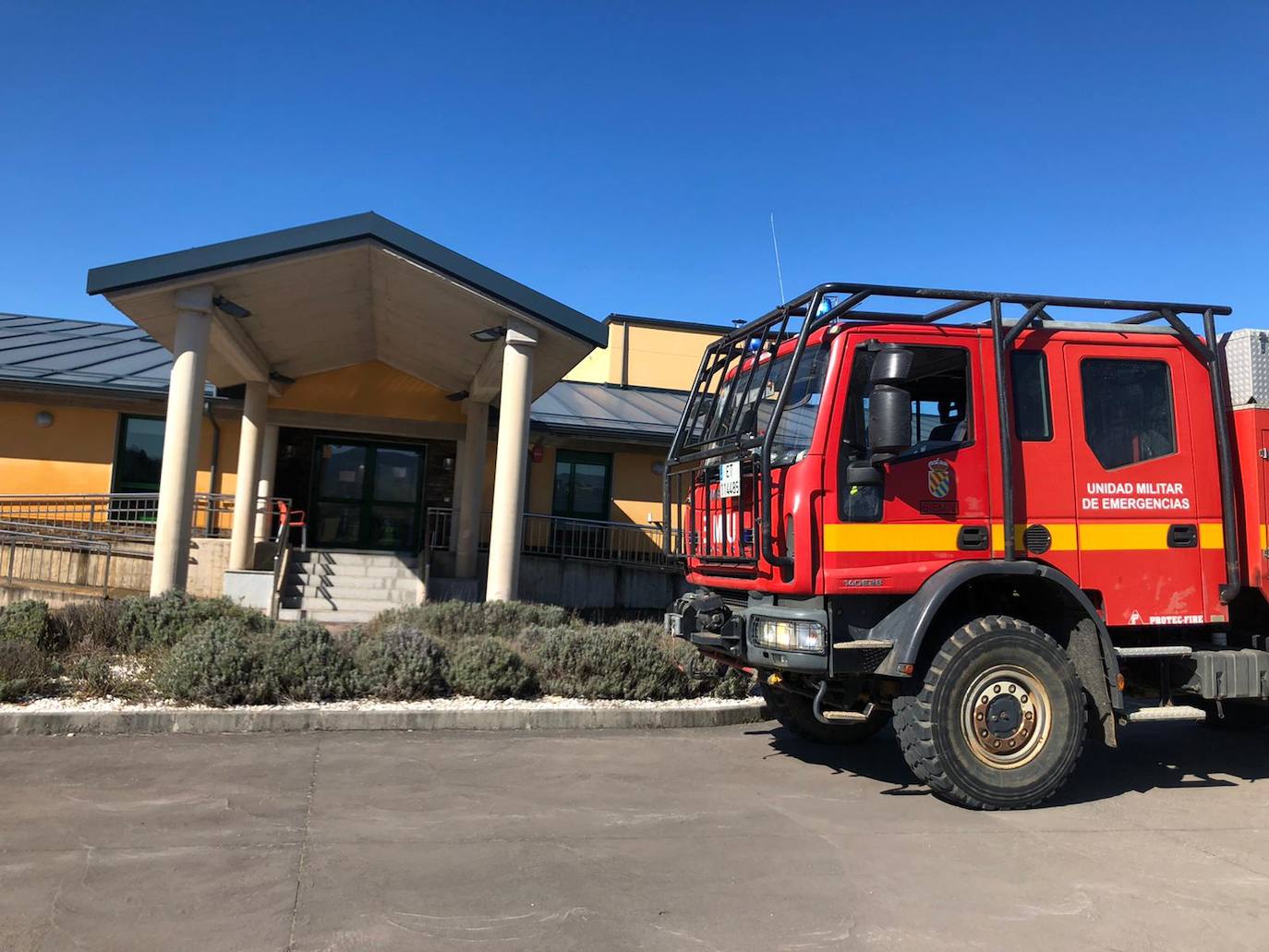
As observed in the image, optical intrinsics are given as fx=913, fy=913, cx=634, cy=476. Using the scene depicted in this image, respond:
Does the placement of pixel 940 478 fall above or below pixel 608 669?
above

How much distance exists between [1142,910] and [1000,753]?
4.98 feet

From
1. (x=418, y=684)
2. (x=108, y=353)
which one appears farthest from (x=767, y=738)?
(x=108, y=353)

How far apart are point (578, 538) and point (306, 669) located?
388 inches

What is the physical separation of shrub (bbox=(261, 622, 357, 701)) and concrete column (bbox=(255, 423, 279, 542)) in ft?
26.9

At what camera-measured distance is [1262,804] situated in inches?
231

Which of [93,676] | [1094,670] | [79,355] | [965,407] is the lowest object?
[93,676]

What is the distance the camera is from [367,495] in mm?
17406

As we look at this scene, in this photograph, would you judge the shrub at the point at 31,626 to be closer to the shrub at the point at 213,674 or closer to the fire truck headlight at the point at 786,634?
the shrub at the point at 213,674

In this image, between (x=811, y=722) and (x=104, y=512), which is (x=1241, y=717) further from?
(x=104, y=512)

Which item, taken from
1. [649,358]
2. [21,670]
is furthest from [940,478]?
[649,358]

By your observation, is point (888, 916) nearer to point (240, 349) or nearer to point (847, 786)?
point (847, 786)

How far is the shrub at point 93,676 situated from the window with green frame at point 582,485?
36.2ft

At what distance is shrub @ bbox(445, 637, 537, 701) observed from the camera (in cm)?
787

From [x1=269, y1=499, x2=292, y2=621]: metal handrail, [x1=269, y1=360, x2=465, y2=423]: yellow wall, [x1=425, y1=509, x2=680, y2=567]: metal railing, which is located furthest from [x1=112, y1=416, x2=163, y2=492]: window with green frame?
[x1=425, y1=509, x2=680, y2=567]: metal railing
